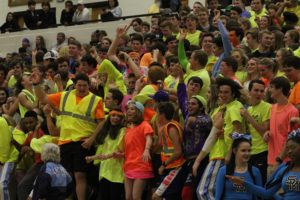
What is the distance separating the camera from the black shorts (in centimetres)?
1717

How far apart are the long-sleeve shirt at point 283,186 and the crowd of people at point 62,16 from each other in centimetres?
1747

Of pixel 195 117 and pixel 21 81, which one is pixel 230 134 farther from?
pixel 21 81

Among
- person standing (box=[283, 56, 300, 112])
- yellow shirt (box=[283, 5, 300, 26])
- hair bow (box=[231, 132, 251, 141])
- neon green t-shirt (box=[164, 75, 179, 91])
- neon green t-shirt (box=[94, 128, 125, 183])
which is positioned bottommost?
neon green t-shirt (box=[94, 128, 125, 183])

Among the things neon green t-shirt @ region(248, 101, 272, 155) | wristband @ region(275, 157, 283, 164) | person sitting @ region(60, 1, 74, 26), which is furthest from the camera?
person sitting @ region(60, 1, 74, 26)

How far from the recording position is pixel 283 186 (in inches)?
499

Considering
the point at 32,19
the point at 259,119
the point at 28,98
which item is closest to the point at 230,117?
the point at 259,119

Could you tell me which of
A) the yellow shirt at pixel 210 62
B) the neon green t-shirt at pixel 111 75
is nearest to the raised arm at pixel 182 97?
the yellow shirt at pixel 210 62

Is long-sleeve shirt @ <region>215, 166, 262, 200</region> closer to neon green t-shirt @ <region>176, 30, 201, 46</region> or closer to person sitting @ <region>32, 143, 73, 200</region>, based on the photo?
person sitting @ <region>32, 143, 73, 200</region>

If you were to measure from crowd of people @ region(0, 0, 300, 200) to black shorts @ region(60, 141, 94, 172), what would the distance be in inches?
0.6

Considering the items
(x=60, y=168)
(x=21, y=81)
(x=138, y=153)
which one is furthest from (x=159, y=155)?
(x=21, y=81)

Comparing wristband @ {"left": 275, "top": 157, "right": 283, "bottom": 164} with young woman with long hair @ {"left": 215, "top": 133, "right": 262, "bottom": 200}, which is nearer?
young woman with long hair @ {"left": 215, "top": 133, "right": 262, "bottom": 200}

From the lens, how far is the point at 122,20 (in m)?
30.1

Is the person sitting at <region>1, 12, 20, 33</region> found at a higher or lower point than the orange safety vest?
higher

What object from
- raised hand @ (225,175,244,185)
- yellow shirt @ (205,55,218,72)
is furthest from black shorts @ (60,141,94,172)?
raised hand @ (225,175,244,185)
